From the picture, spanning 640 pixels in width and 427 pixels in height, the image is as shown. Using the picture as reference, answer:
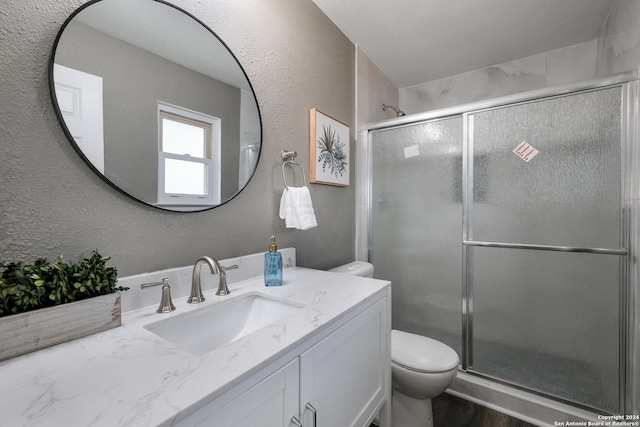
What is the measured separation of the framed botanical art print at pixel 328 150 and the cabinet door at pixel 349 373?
2.75 feet

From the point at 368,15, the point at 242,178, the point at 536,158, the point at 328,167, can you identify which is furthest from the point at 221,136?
the point at 536,158

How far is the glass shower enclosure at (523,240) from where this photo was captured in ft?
4.24

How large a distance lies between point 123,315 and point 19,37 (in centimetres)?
73

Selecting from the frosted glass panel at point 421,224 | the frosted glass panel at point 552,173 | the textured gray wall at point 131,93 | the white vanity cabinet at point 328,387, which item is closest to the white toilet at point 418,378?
the white vanity cabinet at point 328,387

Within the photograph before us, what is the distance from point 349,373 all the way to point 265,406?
0.37 meters

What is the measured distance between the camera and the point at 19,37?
625 millimetres

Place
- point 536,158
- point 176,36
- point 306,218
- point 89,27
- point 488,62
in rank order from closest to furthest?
point 89,27
point 176,36
point 306,218
point 536,158
point 488,62

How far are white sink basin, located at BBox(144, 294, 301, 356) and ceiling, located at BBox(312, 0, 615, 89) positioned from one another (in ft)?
5.64

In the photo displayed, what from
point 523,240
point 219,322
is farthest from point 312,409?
point 523,240

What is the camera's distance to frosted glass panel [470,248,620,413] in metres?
1.30

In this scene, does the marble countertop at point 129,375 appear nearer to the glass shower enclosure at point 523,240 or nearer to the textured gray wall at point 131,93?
the textured gray wall at point 131,93

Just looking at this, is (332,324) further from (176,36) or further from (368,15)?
(368,15)

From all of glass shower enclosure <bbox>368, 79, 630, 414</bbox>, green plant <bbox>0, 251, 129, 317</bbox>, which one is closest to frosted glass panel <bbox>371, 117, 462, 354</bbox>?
glass shower enclosure <bbox>368, 79, 630, 414</bbox>

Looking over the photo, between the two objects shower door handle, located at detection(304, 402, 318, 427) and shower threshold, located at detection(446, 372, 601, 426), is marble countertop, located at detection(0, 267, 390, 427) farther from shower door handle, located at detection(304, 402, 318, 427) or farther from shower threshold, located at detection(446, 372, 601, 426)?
shower threshold, located at detection(446, 372, 601, 426)
